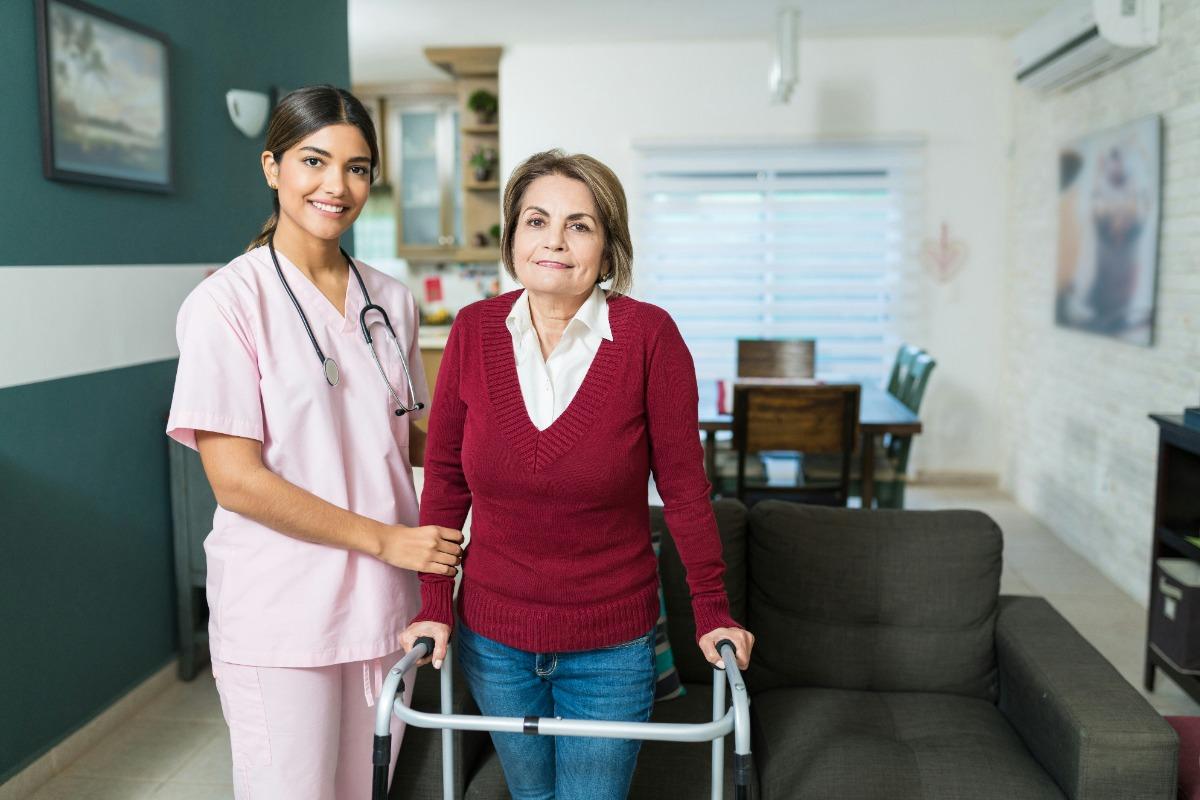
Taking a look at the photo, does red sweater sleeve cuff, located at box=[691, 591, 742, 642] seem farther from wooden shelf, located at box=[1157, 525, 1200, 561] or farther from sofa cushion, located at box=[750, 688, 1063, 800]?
wooden shelf, located at box=[1157, 525, 1200, 561]

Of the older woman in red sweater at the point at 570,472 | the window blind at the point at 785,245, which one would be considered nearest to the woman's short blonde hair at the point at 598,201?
the older woman in red sweater at the point at 570,472

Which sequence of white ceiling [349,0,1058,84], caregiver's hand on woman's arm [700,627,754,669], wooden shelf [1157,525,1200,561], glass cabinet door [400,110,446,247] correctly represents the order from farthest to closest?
glass cabinet door [400,110,446,247], white ceiling [349,0,1058,84], wooden shelf [1157,525,1200,561], caregiver's hand on woman's arm [700,627,754,669]

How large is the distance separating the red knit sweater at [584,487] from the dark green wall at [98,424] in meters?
1.60

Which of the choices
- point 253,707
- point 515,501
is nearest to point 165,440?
point 253,707

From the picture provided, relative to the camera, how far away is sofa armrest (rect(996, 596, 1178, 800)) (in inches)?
68.7

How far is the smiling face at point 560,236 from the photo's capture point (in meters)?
1.41

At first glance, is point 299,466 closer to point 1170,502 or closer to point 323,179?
point 323,179

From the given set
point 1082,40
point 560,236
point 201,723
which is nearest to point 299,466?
point 560,236

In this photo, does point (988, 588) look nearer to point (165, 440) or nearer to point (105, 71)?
point (165, 440)

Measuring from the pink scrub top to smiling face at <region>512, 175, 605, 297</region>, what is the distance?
329 millimetres

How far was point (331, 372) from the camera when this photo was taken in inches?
59.2

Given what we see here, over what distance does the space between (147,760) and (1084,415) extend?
4.04 m

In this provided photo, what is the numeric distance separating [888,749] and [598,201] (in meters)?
1.23

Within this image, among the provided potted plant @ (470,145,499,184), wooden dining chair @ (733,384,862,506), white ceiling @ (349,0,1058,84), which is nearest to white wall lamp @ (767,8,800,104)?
white ceiling @ (349,0,1058,84)
